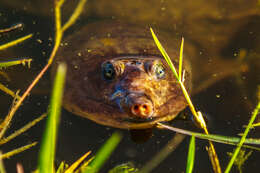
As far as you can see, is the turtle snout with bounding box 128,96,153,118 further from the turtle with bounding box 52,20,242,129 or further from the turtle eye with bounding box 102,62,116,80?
the turtle eye with bounding box 102,62,116,80

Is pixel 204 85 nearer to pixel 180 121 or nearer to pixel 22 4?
pixel 180 121

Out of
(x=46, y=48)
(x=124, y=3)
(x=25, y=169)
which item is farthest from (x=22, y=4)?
(x=25, y=169)

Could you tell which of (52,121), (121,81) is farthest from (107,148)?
(121,81)

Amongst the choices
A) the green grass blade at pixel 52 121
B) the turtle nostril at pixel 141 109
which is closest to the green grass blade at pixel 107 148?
the green grass blade at pixel 52 121

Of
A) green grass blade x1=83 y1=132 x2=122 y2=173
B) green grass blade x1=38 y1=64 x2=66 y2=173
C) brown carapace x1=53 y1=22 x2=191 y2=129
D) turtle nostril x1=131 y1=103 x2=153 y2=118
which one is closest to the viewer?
green grass blade x1=38 y1=64 x2=66 y2=173

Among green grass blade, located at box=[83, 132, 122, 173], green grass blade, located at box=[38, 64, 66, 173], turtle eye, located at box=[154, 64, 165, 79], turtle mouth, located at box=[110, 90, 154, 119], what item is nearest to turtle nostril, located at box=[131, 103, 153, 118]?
turtle mouth, located at box=[110, 90, 154, 119]

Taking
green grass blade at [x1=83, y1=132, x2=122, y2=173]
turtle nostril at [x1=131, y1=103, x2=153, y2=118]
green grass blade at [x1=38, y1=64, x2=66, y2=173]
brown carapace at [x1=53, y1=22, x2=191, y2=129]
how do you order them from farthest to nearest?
brown carapace at [x1=53, y1=22, x2=191, y2=129] < turtle nostril at [x1=131, y1=103, x2=153, y2=118] < green grass blade at [x1=83, y1=132, x2=122, y2=173] < green grass blade at [x1=38, y1=64, x2=66, y2=173]

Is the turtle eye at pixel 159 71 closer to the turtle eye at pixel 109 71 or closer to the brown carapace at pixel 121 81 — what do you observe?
the brown carapace at pixel 121 81
